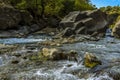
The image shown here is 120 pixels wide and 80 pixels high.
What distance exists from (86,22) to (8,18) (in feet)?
44.1

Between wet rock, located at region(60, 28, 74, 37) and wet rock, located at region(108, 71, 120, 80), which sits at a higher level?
wet rock, located at region(108, 71, 120, 80)

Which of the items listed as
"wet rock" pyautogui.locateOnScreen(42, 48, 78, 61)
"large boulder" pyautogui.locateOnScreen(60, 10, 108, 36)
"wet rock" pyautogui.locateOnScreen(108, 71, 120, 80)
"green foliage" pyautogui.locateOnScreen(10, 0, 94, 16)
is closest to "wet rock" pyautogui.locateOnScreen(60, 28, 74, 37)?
"large boulder" pyautogui.locateOnScreen(60, 10, 108, 36)

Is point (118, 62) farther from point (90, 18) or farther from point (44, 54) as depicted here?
point (90, 18)

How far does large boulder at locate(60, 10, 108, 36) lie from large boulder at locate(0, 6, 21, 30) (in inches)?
352

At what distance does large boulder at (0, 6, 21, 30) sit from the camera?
42812mm

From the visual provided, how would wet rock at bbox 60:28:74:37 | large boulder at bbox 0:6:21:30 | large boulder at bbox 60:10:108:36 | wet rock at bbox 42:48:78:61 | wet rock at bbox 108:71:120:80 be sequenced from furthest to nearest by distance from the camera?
large boulder at bbox 60:10:108:36, large boulder at bbox 0:6:21:30, wet rock at bbox 60:28:74:37, wet rock at bbox 42:48:78:61, wet rock at bbox 108:71:120:80

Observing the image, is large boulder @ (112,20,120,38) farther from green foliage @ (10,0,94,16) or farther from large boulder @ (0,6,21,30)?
green foliage @ (10,0,94,16)

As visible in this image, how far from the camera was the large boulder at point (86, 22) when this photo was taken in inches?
1732

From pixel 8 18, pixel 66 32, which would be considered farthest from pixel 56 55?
pixel 8 18

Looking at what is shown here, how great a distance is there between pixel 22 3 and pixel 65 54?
34.2 meters

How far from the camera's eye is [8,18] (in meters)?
43.7

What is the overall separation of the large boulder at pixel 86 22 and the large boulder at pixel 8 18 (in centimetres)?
894

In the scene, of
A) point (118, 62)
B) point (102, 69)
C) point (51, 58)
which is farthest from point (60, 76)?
point (118, 62)

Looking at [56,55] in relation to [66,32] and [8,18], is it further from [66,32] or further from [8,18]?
[8,18]
